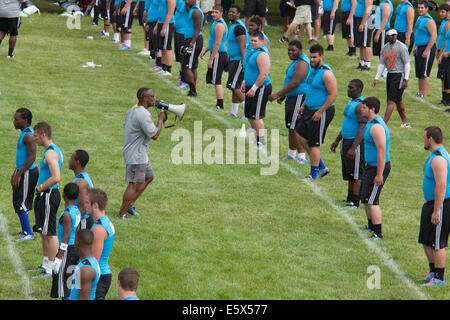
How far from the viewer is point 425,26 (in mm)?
17906

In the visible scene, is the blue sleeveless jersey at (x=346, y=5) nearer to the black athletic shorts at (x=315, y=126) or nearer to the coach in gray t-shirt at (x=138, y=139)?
the black athletic shorts at (x=315, y=126)

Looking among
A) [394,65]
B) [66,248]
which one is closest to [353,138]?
[394,65]

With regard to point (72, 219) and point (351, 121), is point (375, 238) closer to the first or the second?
Answer: point (351, 121)

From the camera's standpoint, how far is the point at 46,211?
9180 millimetres

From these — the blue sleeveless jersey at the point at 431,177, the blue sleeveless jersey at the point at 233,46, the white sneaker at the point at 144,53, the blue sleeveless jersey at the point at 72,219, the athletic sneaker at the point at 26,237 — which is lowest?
the white sneaker at the point at 144,53

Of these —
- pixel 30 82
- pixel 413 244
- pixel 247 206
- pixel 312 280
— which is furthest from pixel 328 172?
pixel 30 82

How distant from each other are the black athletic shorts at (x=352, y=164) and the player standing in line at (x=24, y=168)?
4563mm

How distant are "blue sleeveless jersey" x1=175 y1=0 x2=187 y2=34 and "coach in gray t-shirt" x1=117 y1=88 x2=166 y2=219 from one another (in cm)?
718

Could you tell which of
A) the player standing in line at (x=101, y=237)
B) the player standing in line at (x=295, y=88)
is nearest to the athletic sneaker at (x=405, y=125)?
the player standing in line at (x=295, y=88)

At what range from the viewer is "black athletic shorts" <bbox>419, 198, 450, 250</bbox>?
9.05m

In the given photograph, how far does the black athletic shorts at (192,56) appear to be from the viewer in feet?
56.3

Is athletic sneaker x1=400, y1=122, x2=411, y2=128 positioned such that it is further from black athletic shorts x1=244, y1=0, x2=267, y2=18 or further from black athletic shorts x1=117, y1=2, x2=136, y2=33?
black athletic shorts x1=117, y1=2, x2=136, y2=33

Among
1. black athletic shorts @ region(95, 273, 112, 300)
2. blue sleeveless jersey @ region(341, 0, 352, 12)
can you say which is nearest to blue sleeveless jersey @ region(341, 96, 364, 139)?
black athletic shorts @ region(95, 273, 112, 300)

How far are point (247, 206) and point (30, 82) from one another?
8.04 metres
